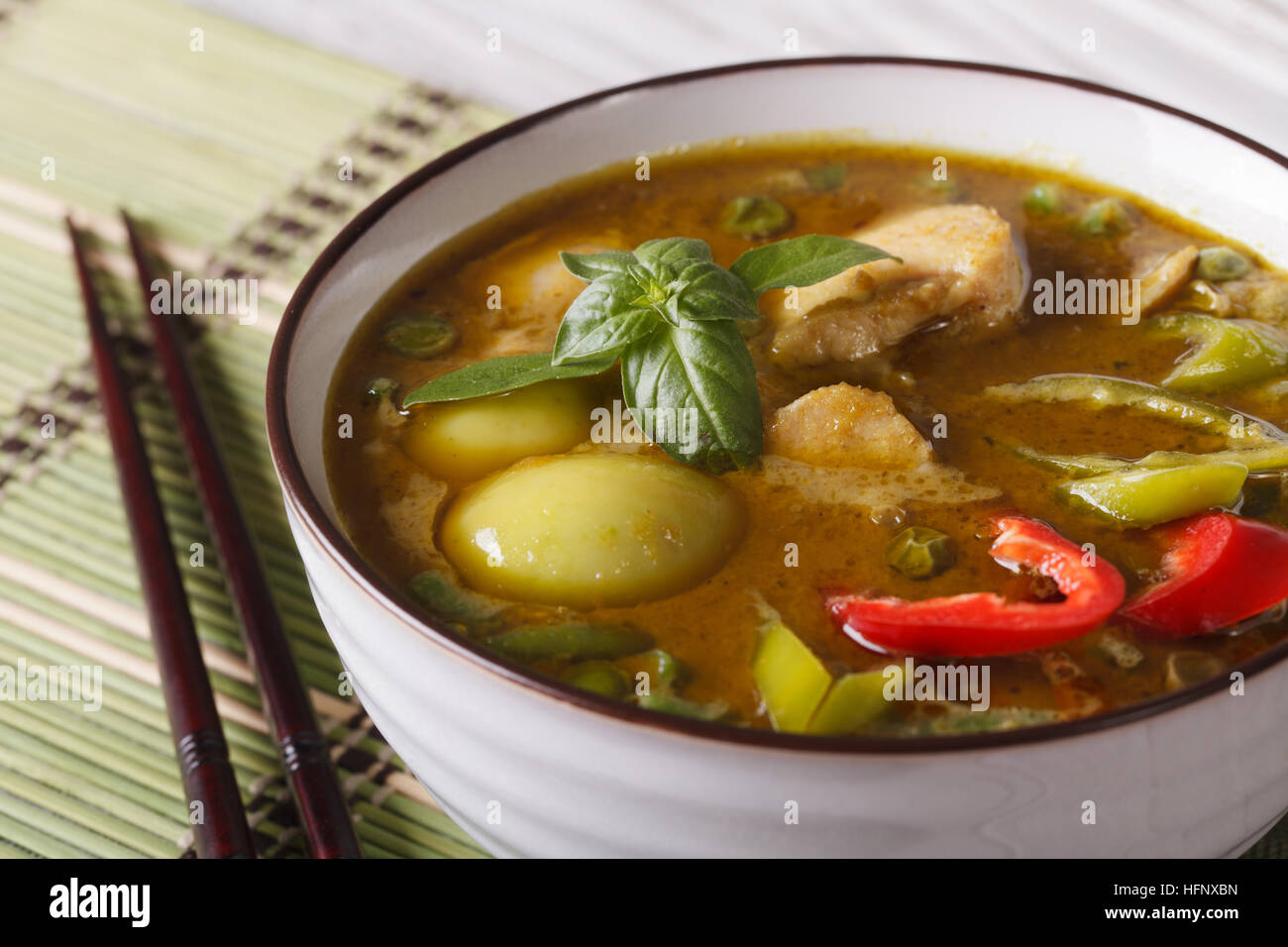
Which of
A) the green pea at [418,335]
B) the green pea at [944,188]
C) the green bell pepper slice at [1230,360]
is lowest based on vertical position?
the green bell pepper slice at [1230,360]

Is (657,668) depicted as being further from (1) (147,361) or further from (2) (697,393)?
(1) (147,361)

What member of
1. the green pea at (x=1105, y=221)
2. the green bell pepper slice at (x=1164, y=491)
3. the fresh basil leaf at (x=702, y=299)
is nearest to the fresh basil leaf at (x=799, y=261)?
the fresh basil leaf at (x=702, y=299)

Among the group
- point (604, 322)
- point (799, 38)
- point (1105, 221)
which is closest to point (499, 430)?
point (604, 322)

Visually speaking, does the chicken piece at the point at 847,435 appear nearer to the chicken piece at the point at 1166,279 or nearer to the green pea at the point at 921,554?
the green pea at the point at 921,554

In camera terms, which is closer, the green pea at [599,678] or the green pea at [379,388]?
the green pea at [599,678]

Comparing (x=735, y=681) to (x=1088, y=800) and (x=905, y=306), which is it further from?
(x=905, y=306)

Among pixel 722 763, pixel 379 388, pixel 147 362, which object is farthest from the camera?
pixel 147 362
